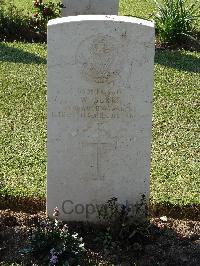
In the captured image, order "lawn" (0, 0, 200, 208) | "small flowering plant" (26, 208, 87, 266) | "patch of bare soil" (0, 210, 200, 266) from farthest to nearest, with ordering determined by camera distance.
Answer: "lawn" (0, 0, 200, 208) < "patch of bare soil" (0, 210, 200, 266) < "small flowering plant" (26, 208, 87, 266)

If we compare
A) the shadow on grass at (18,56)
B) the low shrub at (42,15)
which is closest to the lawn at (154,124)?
the shadow on grass at (18,56)

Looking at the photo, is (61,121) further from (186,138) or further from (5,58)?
(5,58)

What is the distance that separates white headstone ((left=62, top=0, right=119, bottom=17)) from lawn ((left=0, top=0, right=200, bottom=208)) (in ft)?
2.85

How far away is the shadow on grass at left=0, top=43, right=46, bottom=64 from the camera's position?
9883 mm

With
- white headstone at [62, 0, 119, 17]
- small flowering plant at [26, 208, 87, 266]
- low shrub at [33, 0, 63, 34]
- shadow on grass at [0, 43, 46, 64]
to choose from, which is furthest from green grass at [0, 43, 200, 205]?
small flowering plant at [26, 208, 87, 266]

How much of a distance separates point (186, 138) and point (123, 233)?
8.20 feet

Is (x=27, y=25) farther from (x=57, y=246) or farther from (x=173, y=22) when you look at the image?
(x=57, y=246)

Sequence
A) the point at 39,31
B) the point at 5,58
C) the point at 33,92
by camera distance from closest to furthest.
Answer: the point at 33,92 → the point at 5,58 → the point at 39,31

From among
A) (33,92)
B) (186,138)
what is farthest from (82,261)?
(33,92)

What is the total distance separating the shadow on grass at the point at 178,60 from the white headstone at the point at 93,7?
1.07 meters

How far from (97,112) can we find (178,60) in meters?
5.54

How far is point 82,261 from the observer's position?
4.73 meters

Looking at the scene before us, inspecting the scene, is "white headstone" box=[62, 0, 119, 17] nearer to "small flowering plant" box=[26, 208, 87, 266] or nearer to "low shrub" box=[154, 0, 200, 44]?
"low shrub" box=[154, 0, 200, 44]

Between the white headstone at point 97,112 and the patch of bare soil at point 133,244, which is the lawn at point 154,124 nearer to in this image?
the patch of bare soil at point 133,244
